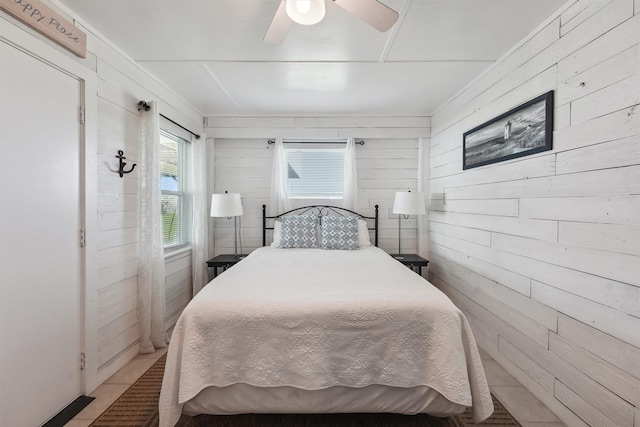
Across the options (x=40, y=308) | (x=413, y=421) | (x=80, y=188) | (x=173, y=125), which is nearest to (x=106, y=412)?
(x=40, y=308)

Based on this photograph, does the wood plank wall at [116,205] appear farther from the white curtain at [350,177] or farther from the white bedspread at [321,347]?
the white curtain at [350,177]

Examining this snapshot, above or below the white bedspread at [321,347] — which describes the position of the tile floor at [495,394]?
below

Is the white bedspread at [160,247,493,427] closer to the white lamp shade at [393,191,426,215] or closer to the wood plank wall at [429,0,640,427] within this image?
the wood plank wall at [429,0,640,427]

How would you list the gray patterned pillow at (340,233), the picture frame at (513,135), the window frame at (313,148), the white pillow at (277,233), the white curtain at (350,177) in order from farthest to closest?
the window frame at (313,148) < the white curtain at (350,177) < the white pillow at (277,233) < the gray patterned pillow at (340,233) < the picture frame at (513,135)

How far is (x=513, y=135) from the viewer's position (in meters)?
2.09

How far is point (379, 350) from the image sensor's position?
1.51m

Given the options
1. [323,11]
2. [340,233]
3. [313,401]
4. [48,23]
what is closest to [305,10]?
[323,11]

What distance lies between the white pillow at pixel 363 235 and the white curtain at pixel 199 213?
1856mm

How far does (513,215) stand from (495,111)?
34.9 inches

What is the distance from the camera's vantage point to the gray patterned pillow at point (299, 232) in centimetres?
327

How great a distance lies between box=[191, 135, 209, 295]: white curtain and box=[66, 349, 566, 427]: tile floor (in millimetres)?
1099

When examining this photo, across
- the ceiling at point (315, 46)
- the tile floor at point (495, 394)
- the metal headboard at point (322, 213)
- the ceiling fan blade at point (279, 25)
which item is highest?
the ceiling at point (315, 46)

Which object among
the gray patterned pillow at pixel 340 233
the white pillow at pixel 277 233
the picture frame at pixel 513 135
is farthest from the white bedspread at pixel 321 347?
the white pillow at pixel 277 233

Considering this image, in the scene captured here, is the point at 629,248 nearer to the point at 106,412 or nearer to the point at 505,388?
the point at 505,388
